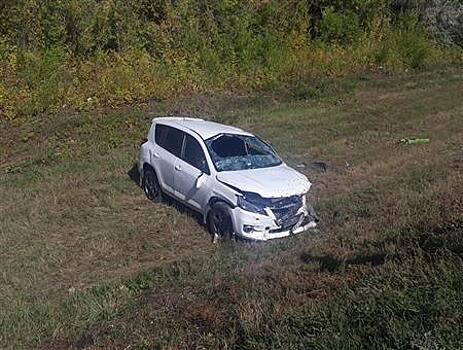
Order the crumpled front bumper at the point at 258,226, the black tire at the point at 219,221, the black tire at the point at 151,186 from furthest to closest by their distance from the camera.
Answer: the black tire at the point at 151,186, the black tire at the point at 219,221, the crumpled front bumper at the point at 258,226

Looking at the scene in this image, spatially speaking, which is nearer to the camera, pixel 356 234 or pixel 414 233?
pixel 414 233

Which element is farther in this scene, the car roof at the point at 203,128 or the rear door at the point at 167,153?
the rear door at the point at 167,153

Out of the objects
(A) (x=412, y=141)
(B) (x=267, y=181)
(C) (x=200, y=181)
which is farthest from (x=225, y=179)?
(A) (x=412, y=141)

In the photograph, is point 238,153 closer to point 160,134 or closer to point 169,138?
point 169,138

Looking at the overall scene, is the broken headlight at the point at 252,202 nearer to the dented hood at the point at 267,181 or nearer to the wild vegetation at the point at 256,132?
the dented hood at the point at 267,181

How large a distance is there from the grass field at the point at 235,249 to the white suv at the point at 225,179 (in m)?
0.38

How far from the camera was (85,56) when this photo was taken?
77.6 feet

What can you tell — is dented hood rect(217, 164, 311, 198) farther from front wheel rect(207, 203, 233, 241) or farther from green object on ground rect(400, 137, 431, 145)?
green object on ground rect(400, 137, 431, 145)

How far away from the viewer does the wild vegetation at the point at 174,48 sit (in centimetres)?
2150

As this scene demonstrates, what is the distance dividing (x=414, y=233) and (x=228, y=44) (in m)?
19.3

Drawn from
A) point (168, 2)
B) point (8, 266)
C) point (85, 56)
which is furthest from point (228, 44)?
point (8, 266)

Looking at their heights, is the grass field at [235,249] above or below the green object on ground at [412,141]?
above

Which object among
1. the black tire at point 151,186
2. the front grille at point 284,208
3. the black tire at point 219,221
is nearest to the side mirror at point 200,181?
the black tire at point 219,221

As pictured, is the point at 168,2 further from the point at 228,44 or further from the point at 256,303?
the point at 256,303
